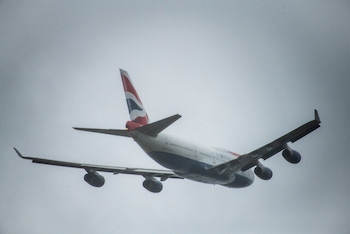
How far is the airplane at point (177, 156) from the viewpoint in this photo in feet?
109

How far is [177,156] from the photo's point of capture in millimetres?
35125

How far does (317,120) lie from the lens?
32250 mm

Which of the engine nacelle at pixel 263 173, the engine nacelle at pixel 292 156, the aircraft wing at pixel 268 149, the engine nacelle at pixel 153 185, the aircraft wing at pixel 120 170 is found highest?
the aircraft wing at pixel 120 170

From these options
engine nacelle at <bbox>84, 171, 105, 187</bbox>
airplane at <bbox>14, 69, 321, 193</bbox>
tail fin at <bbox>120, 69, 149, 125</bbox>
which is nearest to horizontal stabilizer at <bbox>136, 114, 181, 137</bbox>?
airplane at <bbox>14, 69, 321, 193</bbox>

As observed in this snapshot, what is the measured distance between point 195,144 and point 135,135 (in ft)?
22.4

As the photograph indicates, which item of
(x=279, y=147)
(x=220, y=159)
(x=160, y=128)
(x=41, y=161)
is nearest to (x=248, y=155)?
(x=279, y=147)

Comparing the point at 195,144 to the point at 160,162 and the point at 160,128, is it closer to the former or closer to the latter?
the point at 160,162

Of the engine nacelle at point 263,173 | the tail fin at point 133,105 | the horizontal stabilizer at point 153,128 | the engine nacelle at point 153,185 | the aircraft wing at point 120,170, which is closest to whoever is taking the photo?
the horizontal stabilizer at point 153,128

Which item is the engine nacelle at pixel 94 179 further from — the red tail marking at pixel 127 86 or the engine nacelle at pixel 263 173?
the engine nacelle at pixel 263 173

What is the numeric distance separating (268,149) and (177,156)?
22.7 feet

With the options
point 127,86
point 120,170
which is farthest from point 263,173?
point 127,86

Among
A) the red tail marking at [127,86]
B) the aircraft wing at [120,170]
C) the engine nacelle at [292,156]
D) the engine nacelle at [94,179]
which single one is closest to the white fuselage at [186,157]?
the aircraft wing at [120,170]

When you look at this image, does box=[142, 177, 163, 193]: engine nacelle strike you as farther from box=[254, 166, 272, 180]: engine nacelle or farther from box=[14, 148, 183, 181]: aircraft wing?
box=[254, 166, 272, 180]: engine nacelle

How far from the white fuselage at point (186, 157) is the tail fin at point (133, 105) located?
2.51 m
